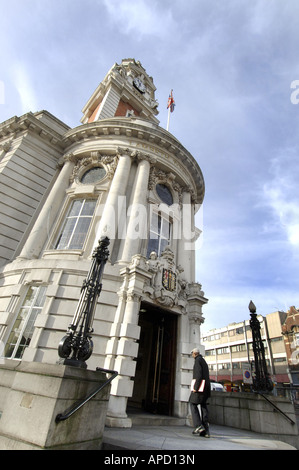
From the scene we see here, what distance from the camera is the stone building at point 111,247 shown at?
9.31 m

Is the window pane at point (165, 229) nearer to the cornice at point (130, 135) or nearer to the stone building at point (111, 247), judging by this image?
the stone building at point (111, 247)

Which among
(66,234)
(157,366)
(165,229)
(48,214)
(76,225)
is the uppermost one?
(165,229)

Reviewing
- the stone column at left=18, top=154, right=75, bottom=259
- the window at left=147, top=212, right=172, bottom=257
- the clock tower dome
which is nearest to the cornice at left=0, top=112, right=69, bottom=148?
the stone column at left=18, top=154, right=75, bottom=259

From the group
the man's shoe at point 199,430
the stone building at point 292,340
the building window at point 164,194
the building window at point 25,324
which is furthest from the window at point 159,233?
the stone building at point 292,340

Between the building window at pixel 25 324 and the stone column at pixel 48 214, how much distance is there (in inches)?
85.8

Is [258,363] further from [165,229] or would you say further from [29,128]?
[29,128]

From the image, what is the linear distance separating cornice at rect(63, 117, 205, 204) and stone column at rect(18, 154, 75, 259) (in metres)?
1.65

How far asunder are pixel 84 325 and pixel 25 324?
238 inches

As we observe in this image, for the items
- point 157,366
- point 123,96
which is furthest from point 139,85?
point 157,366

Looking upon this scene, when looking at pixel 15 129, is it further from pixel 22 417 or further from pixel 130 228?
pixel 22 417

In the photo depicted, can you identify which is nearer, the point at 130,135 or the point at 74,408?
the point at 74,408

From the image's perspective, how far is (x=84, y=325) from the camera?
5.28 metres

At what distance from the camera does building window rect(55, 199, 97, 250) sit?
1246 centimetres

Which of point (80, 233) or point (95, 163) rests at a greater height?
point (95, 163)
